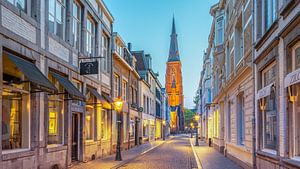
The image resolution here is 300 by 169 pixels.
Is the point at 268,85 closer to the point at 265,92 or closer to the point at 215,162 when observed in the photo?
the point at 265,92

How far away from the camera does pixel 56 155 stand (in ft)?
46.1

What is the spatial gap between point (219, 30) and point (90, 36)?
1203 cm

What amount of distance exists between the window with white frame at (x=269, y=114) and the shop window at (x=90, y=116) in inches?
371

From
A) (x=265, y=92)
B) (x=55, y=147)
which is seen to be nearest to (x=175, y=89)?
(x=55, y=147)

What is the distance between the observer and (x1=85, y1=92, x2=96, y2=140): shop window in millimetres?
19089

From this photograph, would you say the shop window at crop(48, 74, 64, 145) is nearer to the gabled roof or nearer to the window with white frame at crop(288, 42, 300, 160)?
the window with white frame at crop(288, 42, 300, 160)

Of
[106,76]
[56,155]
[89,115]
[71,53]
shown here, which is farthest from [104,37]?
[56,155]

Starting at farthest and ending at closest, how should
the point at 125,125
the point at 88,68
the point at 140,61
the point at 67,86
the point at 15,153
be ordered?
1. the point at 140,61
2. the point at 125,125
3. the point at 88,68
4. the point at 67,86
5. the point at 15,153

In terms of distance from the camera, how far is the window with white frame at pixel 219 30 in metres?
27.6

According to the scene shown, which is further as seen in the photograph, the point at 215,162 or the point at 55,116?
the point at 215,162

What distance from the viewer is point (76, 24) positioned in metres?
17.4

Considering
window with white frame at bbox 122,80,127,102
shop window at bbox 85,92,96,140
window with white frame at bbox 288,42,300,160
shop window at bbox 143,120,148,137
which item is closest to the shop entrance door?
shop window at bbox 85,92,96,140

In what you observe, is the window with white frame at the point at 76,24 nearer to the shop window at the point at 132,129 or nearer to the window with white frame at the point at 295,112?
the window with white frame at the point at 295,112

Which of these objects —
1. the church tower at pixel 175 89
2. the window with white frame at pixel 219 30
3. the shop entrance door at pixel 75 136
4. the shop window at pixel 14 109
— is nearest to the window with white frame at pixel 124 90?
the window with white frame at pixel 219 30
